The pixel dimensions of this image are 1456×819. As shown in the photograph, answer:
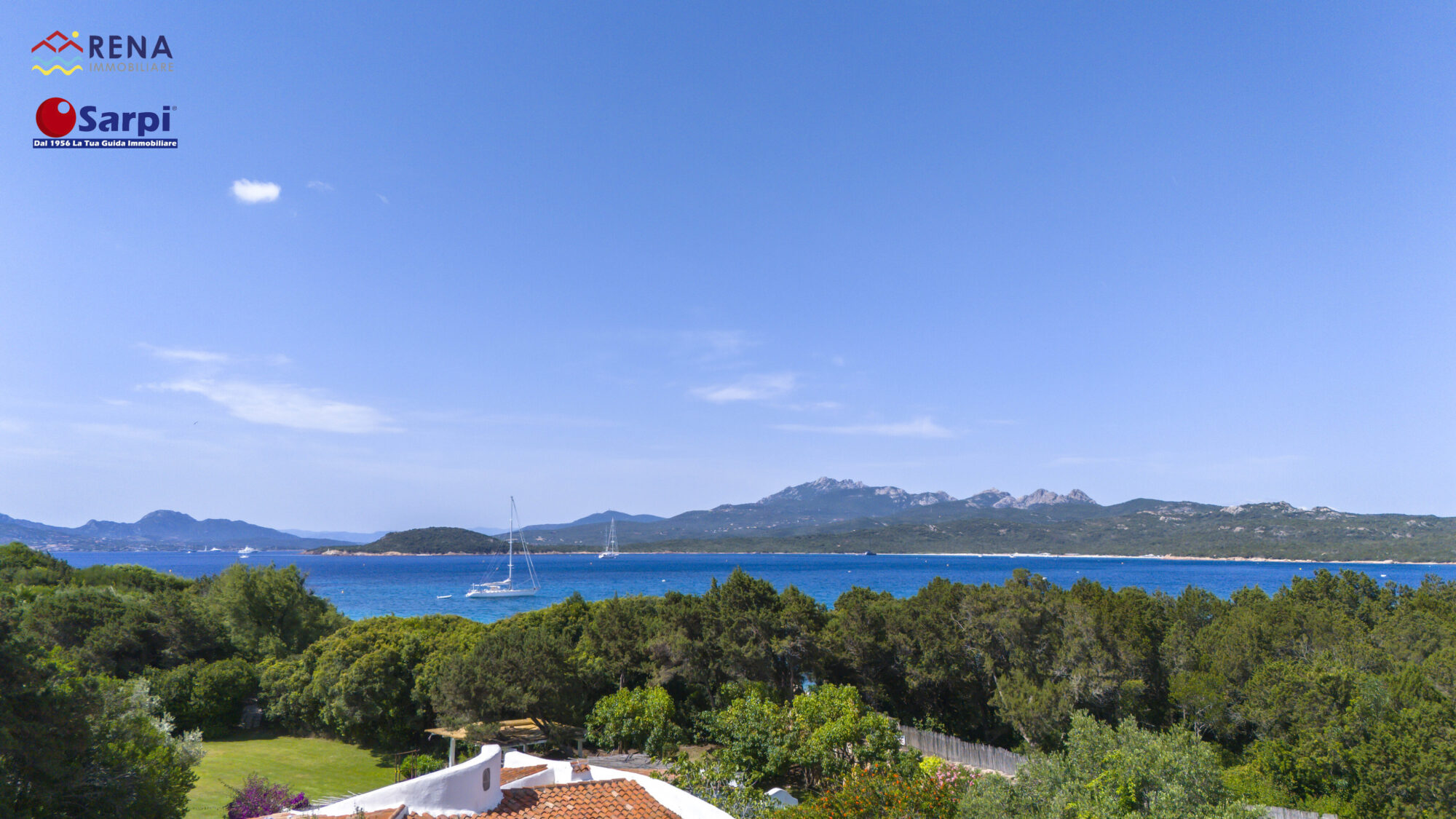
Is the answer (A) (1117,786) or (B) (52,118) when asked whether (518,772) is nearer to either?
(A) (1117,786)

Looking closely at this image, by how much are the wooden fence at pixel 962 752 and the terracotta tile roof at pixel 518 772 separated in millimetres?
10983

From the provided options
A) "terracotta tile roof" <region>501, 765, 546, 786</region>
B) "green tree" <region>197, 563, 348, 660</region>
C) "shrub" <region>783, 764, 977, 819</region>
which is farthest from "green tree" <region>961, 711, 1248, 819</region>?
"green tree" <region>197, 563, 348, 660</region>

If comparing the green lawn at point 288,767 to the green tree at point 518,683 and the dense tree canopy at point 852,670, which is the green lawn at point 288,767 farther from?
the green tree at point 518,683

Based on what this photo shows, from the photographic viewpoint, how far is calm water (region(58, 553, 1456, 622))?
310 feet

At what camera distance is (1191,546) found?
19012 centimetres

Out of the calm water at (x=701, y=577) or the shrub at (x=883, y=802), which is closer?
the shrub at (x=883, y=802)

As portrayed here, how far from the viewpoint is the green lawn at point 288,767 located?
20.2m

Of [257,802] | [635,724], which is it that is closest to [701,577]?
[635,724]

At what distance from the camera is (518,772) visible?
15.1 m

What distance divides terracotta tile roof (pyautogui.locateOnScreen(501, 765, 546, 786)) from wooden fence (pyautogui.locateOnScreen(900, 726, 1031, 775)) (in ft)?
36.0

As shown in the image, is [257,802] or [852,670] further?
[852,670]

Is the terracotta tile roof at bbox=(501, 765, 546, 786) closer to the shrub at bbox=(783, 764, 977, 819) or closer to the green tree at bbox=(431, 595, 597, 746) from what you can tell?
the shrub at bbox=(783, 764, 977, 819)

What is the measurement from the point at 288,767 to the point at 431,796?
16.1 m


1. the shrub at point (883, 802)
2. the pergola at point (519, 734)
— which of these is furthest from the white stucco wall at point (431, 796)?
the pergola at point (519, 734)
